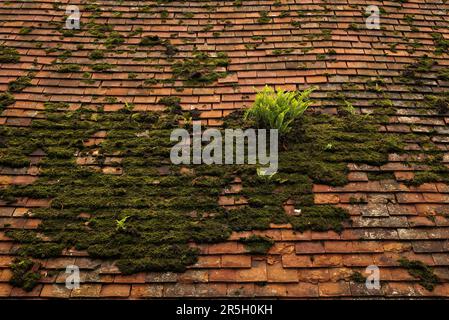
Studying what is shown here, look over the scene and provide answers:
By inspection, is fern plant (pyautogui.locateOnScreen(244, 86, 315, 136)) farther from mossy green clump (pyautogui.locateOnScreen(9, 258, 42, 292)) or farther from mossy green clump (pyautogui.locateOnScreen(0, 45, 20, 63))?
mossy green clump (pyautogui.locateOnScreen(0, 45, 20, 63))

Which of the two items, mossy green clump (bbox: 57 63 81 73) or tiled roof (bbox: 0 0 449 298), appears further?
mossy green clump (bbox: 57 63 81 73)

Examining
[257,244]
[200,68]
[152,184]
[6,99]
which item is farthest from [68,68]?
[257,244]

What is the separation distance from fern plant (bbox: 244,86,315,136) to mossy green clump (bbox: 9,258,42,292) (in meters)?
2.71

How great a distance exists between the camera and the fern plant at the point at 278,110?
427 centimetres

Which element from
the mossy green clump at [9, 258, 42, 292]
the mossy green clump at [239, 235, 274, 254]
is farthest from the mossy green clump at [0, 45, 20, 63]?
the mossy green clump at [239, 235, 274, 254]

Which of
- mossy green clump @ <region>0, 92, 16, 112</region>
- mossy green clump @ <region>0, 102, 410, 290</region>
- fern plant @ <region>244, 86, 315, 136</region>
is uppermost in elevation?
mossy green clump @ <region>0, 92, 16, 112</region>

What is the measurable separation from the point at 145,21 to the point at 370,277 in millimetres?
4650

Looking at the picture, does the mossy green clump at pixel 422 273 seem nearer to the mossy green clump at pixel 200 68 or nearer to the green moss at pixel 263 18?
the mossy green clump at pixel 200 68

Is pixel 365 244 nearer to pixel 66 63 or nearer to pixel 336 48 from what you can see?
pixel 336 48

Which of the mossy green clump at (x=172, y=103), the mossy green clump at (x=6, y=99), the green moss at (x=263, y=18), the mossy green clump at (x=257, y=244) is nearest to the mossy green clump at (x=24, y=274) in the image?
the mossy green clump at (x=257, y=244)

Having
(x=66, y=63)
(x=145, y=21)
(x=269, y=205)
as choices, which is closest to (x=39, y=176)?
(x=66, y=63)

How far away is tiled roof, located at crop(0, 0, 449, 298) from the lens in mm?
3357

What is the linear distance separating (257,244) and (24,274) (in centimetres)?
214

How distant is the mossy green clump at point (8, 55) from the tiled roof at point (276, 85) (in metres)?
0.08
